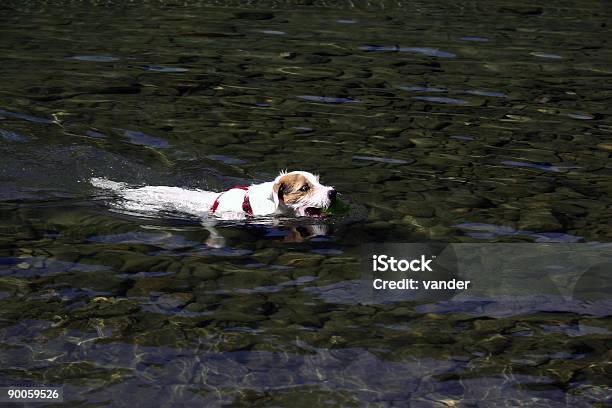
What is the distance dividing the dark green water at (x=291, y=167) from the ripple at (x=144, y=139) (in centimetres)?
5

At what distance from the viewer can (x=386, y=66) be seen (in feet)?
53.4

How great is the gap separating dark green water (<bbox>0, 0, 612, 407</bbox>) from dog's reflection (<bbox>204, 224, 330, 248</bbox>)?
58 mm

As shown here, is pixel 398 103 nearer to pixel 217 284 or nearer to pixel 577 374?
pixel 217 284

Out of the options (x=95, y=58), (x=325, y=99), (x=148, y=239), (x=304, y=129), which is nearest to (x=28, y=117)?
(x=95, y=58)

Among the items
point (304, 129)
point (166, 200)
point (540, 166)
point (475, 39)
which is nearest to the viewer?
point (166, 200)

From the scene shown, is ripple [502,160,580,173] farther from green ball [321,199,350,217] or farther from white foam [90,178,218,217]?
white foam [90,178,218,217]

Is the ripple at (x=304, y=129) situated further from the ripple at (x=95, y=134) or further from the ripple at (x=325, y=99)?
the ripple at (x=95, y=134)

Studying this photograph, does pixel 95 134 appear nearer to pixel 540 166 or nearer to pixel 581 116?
pixel 540 166

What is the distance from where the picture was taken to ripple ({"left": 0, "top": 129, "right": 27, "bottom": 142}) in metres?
12.1

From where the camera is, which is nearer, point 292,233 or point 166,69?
point 292,233

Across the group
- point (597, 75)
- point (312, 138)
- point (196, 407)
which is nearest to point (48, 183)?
point (312, 138)

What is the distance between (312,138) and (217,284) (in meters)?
4.75

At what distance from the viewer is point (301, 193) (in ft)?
29.7

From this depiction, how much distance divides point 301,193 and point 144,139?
3963mm
